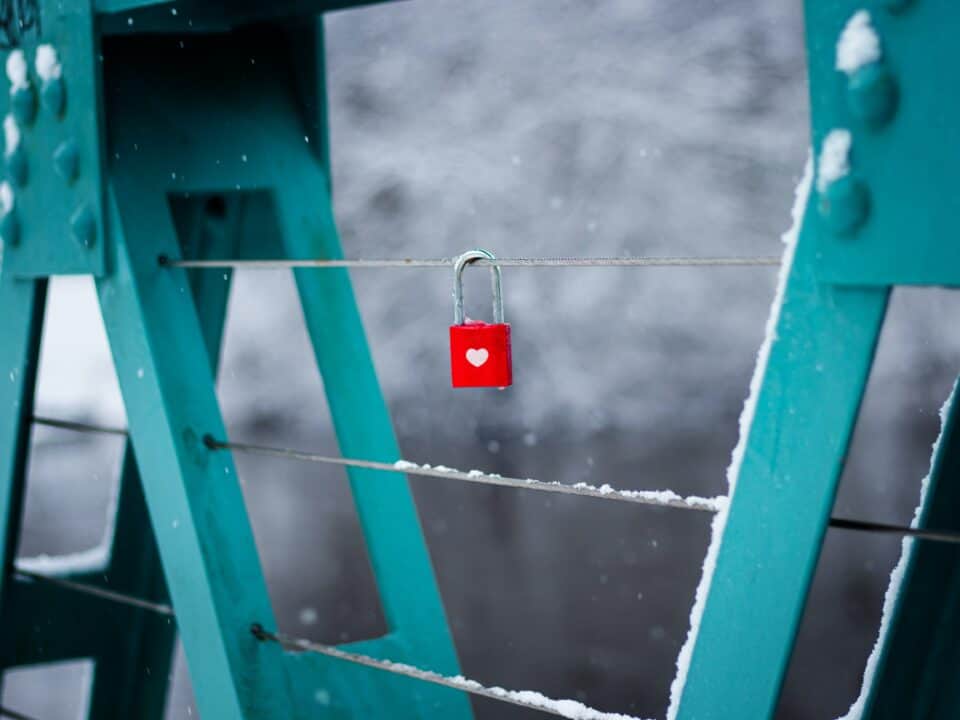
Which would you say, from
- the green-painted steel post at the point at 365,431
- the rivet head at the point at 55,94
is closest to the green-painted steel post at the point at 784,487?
the green-painted steel post at the point at 365,431

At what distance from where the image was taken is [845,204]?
0.68 m

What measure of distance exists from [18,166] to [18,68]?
0.09 m

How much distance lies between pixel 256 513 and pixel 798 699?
10.1 feet

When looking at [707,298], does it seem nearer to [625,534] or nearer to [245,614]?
[625,534]

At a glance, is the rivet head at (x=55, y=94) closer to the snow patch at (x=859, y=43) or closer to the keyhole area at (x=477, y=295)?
the snow patch at (x=859, y=43)

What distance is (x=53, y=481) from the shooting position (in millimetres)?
6957

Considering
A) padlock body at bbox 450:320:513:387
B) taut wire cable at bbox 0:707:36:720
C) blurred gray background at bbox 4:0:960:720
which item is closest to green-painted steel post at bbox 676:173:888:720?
padlock body at bbox 450:320:513:387

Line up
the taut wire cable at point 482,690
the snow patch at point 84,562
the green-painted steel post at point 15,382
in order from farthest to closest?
the snow patch at point 84,562
the green-painted steel post at point 15,382
the taut wire cable at point 482,690

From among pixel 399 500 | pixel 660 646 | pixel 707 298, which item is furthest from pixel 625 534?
pixel 399 500

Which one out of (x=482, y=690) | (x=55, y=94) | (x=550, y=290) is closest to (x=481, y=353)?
(x=482, y=690)

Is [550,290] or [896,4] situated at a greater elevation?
[896,4]

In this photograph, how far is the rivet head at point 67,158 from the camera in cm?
116

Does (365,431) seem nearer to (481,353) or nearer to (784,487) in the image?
(481,353)

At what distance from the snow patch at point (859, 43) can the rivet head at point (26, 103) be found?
0.80 meters
